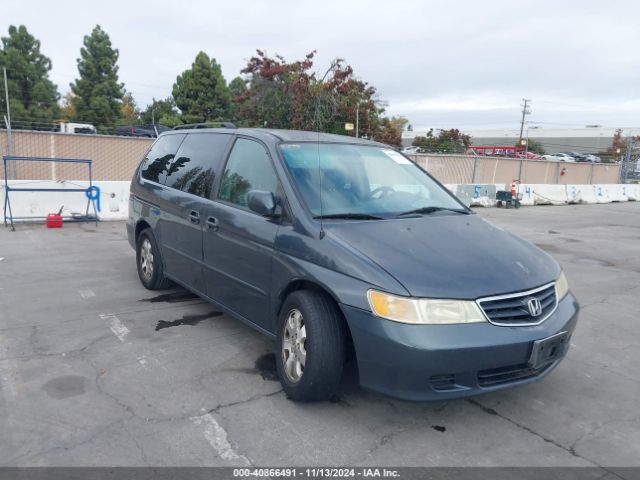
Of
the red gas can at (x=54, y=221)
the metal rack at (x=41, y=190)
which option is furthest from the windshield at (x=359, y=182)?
the red gas can at (x=54, y=221)

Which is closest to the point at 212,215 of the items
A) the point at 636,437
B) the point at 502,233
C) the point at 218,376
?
the point at 218,376

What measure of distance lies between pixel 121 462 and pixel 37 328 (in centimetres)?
250

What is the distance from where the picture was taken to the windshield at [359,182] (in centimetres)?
386

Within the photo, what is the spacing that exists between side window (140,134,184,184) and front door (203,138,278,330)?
1401 mm

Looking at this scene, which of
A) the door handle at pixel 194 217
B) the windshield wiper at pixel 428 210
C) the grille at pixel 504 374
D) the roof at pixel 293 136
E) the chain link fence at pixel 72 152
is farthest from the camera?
the chain link fence at pixel 72 152

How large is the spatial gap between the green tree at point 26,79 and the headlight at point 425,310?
1549 inches

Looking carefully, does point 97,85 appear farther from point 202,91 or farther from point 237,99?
point 237,99

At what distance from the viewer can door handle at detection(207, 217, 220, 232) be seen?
4.41 m

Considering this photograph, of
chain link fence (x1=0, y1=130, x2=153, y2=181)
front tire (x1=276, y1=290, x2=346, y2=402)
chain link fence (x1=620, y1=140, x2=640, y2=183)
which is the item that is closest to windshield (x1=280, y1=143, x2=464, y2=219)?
front tire (x1=276, y1=290, x2=346, y2=402)

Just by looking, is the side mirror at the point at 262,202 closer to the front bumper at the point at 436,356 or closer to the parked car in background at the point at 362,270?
the parked car in background at the point at 362,270

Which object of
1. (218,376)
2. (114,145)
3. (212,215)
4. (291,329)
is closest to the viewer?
(291,329)

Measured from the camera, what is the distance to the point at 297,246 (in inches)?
140

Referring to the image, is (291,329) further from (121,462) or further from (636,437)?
(636,437)

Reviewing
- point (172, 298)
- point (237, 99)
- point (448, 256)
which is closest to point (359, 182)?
point (448, 256)
